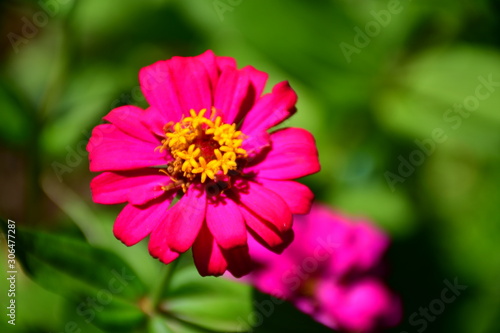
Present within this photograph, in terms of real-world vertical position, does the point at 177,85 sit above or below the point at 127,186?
above

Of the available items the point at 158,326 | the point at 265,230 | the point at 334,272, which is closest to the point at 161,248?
the point at 265,230

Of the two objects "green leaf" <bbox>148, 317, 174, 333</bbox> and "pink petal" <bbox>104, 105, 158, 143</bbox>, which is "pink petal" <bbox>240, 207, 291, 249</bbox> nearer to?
"pink petal" <bbox>104, 105, 158, 143</bbox>

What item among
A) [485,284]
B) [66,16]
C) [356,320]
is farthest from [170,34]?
[485,284]

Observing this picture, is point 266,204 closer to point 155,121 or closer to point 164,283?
point 155,121

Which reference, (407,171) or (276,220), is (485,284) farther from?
(276,220)

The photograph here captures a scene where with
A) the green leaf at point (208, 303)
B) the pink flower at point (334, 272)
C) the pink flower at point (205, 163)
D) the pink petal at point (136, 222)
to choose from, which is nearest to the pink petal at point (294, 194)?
the pink flower at point (205, 163)

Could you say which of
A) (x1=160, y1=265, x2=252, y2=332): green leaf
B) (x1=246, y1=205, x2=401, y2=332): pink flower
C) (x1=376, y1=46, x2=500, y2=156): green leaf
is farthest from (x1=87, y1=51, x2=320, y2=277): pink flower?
(x1=376, y1=46, x2=500, y2=156): green leaf
